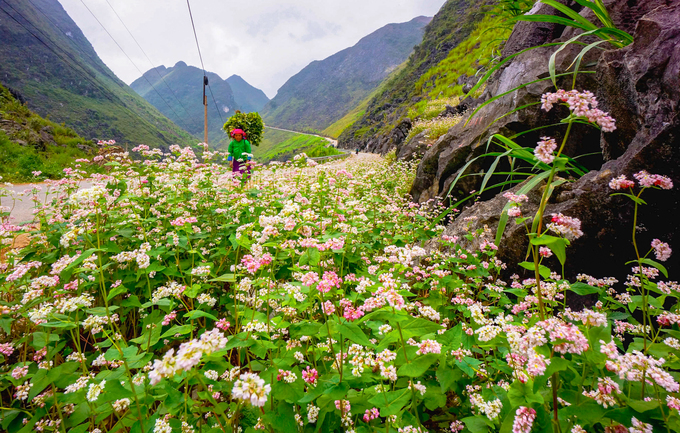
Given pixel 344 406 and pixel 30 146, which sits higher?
pixel 30 146

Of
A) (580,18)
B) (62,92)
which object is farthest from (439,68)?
(62,92)

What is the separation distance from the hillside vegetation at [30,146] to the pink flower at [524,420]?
1445 centimetres

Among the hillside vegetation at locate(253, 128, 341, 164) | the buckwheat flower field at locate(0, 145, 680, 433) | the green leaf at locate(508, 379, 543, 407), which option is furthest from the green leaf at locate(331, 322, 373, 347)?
the hillside vegetation at locate(253, 128, 341, 164)

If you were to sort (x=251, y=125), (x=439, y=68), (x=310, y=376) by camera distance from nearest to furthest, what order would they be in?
1. (x=310, y=376)
2. (x=251, y=125)
3. (x=439, y=68)

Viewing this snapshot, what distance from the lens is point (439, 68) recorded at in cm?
4778

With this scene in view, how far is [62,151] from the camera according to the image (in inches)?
781

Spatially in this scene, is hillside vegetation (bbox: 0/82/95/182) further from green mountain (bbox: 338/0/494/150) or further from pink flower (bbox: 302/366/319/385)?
green mountain (bbox: 338/0/494/150)

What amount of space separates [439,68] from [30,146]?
54061 mm

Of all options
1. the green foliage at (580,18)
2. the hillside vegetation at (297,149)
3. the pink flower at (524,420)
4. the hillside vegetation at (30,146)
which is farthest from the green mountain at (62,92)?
the pink flower at (524,420)

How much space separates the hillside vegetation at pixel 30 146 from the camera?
1422 cm

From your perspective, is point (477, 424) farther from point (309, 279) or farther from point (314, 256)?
point (314, 256)

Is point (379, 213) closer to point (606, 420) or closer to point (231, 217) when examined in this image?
point (231, 217)

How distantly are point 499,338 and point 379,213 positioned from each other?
12.1 feet

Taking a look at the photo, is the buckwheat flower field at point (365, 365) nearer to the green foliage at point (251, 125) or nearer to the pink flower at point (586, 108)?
the pink flower at point (586, 108)
